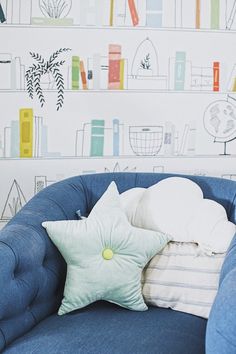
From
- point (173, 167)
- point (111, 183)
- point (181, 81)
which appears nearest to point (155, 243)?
point (111, 183)

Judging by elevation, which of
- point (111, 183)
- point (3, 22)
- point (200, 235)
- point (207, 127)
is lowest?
point (200, 235)

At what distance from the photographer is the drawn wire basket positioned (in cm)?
246

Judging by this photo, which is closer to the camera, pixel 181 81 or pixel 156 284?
pixel 156 284

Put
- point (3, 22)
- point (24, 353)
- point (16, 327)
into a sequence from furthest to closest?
point (3, 22) < point (16, 327) < point (24, 353)

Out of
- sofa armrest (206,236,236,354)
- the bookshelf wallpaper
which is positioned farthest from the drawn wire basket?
sofa armrest (206,236,236,354)

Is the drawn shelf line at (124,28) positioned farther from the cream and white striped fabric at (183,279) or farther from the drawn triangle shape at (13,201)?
the cream and white striped fabric at (183,279)

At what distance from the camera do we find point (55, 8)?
237 centimetres

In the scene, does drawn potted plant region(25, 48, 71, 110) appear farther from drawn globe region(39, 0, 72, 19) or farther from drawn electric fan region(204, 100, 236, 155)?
drawn electric fan region(204, 100, 236, 155)

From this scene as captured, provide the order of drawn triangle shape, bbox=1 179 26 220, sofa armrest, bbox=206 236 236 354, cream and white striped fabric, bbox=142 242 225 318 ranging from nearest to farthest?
sofa armrest, bbox=206 236 236 354 < cream and white striped fabric, bbox=142 242 225 318 < drawn triangle shape, bbox=1 179 26 220

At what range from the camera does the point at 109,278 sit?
1758mm

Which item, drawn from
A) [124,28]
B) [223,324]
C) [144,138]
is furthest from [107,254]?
[124,28]

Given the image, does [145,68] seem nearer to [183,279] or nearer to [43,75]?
[43,75]

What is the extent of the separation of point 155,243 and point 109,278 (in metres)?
0.20

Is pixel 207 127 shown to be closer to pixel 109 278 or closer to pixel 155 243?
pixel 155 243
